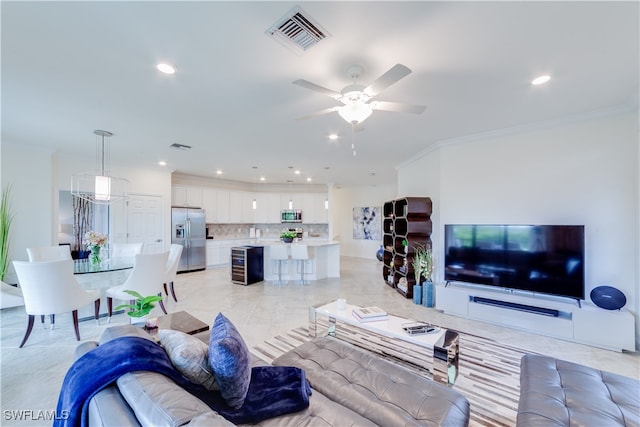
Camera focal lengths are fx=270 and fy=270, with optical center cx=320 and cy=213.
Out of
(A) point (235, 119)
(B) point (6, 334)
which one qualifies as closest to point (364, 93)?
(A) point (235, 119)

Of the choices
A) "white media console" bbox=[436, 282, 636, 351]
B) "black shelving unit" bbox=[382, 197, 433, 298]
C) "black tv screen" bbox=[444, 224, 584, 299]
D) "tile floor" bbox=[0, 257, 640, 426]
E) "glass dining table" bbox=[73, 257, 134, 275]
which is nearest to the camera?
"tile floor" bbox=[0, 257, 640, 426]

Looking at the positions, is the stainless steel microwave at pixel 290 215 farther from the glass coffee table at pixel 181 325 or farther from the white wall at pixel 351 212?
the glass coffee table at pixel 181 325

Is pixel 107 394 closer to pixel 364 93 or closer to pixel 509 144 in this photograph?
pixel 364 93

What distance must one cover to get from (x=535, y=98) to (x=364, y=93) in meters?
2.03

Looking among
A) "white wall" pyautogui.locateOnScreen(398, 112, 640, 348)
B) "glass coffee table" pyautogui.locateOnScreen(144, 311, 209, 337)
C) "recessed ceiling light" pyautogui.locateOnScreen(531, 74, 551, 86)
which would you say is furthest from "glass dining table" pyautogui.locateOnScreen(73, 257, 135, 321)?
"recessed ceiling light" pyautogui.locateOnScreen(531, 74, 551, 86)

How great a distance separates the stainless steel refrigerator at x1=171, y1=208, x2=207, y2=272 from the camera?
22.7 ft

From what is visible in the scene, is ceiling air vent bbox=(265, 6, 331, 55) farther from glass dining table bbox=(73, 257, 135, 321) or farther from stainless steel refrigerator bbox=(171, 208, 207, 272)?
stainless steel refrigerator bbox=(171, 208, 207, 272)

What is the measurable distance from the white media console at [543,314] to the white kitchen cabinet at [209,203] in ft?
21.0

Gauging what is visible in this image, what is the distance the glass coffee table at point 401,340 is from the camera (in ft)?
6.73

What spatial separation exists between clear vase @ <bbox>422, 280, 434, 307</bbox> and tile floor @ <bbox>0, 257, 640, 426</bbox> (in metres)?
0.15

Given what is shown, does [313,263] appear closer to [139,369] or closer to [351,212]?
[351,212]

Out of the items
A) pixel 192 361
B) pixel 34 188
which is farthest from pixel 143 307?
pixel 34 188

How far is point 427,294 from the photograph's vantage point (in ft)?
13.9

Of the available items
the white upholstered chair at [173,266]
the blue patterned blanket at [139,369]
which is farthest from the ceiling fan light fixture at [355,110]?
the white upholstered chair at [173,266]
